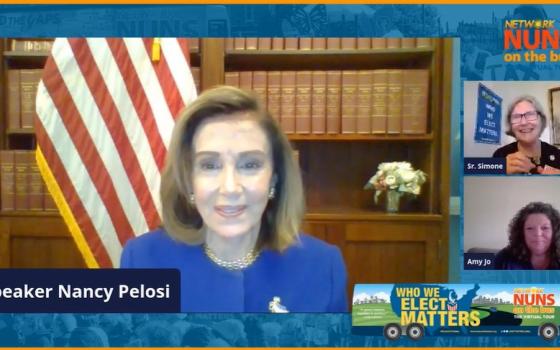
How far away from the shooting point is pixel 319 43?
2084 mm

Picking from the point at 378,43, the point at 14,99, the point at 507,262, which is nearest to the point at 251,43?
the point at 378,43

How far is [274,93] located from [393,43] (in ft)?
1.56

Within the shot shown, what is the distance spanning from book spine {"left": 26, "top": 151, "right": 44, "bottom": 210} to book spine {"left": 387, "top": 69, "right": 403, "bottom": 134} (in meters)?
1.37

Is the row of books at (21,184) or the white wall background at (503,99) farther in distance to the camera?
the row of books at (21,184)

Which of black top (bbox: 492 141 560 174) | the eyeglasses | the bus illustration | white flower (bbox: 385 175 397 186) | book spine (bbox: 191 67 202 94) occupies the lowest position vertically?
the bus illustration

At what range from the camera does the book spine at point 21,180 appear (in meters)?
2.16

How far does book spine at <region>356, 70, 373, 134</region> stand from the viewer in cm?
219

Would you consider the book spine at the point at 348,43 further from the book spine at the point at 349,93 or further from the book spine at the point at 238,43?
the book spine at the point at 238,43

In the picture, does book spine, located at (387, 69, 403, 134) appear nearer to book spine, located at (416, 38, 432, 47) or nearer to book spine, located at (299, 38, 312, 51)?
book spine, located at (416, 38, 432, 47)

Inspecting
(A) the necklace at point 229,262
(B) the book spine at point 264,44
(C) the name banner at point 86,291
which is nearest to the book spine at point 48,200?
(C) the name banner at point 86,291

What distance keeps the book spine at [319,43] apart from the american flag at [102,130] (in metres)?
0.48

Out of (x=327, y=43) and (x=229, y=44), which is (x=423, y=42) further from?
(x=229, y=44)

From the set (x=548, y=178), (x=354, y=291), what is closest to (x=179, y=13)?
(x=354, y=291)

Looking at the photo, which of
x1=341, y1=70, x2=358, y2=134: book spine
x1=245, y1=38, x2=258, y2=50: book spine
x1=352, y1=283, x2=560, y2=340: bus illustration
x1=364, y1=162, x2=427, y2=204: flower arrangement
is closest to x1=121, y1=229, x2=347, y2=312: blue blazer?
x1=352, y1=283, x2=560, y2=340: bus illustration
